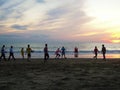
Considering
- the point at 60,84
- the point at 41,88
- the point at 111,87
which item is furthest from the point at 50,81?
the point at 111,87

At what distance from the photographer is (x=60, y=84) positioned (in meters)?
13.5

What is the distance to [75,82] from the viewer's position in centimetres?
1417

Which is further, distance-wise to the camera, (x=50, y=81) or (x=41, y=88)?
(x=50, y=81)

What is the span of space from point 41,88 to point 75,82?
2.22m

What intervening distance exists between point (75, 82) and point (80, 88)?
5.48 ft

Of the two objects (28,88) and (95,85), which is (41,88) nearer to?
(28,88)

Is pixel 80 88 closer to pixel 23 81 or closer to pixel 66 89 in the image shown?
pixel 66 89

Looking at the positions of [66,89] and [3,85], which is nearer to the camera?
[66,89]

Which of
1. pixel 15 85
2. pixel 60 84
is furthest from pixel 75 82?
pixel 15 85

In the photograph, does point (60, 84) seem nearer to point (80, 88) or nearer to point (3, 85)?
point (80, 88)

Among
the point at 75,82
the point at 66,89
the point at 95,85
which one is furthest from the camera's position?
the point at 75,82

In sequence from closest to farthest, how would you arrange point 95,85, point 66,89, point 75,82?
point 66,89, point 95,85, point 75,82

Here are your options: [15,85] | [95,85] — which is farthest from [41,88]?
[95,85]

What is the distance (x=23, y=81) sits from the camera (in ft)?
47.6
